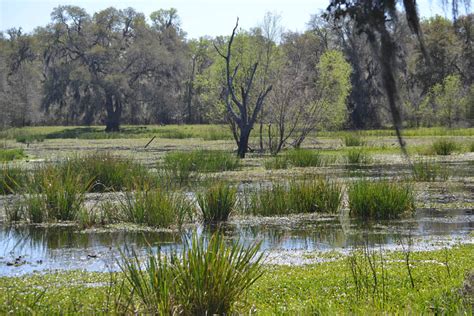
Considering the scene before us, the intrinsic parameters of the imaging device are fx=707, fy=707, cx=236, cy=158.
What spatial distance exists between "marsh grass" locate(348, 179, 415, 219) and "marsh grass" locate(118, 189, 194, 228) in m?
3.10

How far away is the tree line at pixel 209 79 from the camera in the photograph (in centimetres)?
3272

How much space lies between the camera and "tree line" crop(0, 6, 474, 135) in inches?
1288

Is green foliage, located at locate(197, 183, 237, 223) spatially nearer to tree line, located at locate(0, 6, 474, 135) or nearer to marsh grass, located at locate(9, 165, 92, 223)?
marsh grass, located at locate(9, 165, 92, 223)

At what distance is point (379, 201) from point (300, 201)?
156cm

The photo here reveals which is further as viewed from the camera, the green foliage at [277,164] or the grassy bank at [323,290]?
the green foliage at [277,164]

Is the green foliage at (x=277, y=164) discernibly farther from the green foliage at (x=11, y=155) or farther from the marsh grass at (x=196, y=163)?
the green foliage at (x=11, y=155)

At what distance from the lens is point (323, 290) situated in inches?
280

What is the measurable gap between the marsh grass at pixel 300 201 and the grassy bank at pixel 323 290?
14.0 ft

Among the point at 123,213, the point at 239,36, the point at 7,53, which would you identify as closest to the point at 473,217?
the point at 123,213

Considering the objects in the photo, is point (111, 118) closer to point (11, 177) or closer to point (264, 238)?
point (11, 177)

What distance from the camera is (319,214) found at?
44.0ft

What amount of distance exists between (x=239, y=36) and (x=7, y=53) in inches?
1246

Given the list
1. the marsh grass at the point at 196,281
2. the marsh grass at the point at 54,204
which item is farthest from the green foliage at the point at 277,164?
the marsh grass at the point at 196,281

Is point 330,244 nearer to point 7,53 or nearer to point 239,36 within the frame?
point 239,36
